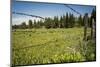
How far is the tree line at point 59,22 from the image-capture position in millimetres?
2539

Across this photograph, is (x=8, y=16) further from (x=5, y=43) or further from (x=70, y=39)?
(x=70, y=39)

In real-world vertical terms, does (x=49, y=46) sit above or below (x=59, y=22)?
below

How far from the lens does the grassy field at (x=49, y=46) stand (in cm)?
248

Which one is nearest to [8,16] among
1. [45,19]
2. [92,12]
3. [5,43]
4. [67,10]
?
[5,43]

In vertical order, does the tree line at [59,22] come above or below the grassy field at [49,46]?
above

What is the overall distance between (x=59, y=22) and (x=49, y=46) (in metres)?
0.36

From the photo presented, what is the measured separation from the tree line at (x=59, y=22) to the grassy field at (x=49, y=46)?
6 cm

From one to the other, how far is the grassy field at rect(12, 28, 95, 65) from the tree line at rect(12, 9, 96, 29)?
6 centimetres

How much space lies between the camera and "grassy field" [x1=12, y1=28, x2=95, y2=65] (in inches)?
97.8

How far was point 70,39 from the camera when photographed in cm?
274

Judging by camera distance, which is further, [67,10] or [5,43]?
[67,10]

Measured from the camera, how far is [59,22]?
2680 millimetres

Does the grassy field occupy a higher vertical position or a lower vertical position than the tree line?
lower

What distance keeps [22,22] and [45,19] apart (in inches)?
12.6
